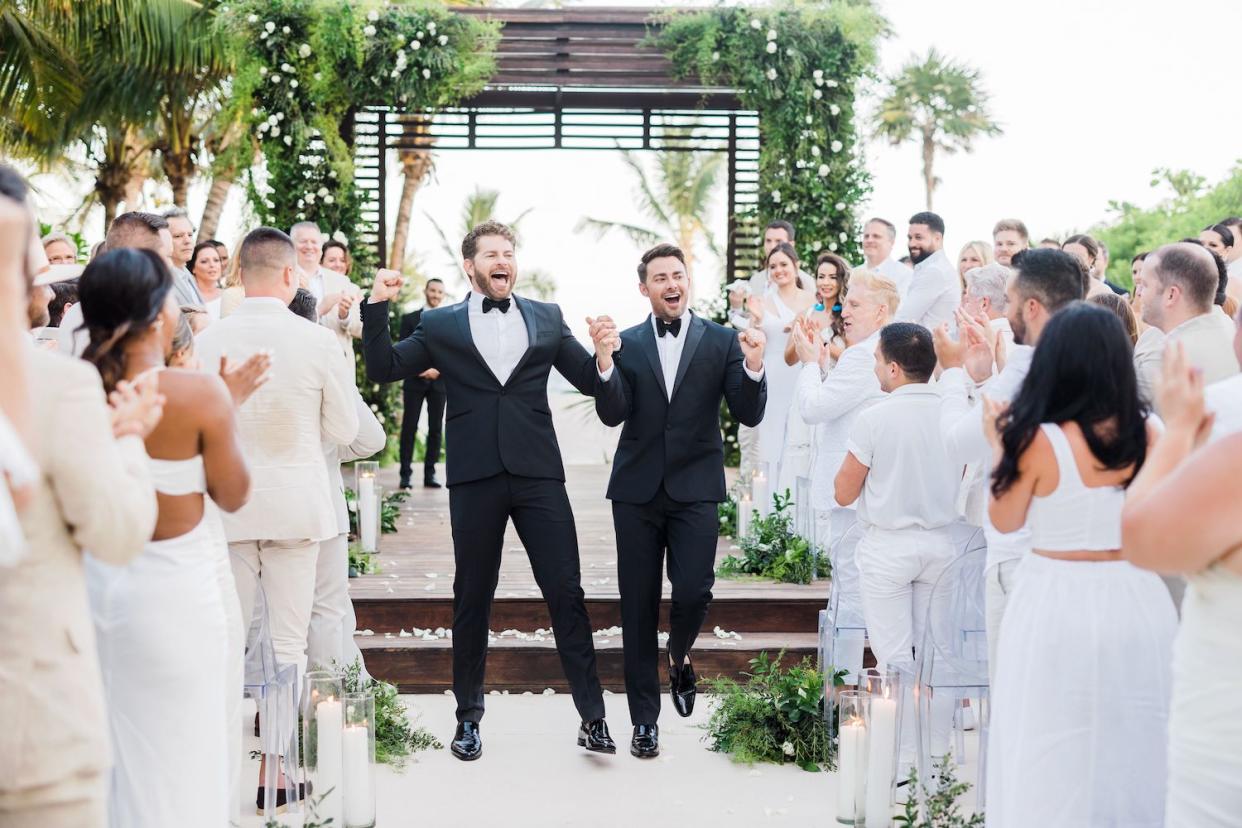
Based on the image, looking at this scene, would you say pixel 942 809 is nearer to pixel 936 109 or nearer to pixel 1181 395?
pixel 1181 395

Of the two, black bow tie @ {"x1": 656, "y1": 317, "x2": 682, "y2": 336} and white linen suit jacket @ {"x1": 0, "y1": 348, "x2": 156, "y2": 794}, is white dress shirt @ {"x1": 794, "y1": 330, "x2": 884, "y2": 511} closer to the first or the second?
black bow tie @ {"x1": 656, "y1": 317, "x2": 682, "y2": 336}

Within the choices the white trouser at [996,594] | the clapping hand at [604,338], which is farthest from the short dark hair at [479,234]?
the white trouser at [996,594]

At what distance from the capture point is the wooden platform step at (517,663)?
22.1 feet

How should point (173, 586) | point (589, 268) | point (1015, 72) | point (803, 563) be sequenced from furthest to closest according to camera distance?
point (1015, 72), point (589, 268), point (803, 563), point (173, 586)

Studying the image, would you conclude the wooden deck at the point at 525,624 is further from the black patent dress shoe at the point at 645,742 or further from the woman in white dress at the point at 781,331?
the woman in white dress at the point at 781,331

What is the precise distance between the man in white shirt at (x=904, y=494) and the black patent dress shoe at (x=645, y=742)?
112 centimetres

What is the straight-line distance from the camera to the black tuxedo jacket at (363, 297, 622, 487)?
5441mm

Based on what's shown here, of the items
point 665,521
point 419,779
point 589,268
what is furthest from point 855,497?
point 589,268

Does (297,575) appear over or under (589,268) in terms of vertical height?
under

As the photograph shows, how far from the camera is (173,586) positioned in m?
3.28

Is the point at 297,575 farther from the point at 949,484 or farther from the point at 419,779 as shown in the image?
the point at 949,484

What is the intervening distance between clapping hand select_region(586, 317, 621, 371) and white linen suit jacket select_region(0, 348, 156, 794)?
2722mm

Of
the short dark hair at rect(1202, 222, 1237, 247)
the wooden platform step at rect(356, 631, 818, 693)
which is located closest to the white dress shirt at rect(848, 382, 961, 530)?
the wooden platform step at rect(356, 631, 818, 693)

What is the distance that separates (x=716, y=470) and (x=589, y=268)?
825 inches
